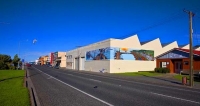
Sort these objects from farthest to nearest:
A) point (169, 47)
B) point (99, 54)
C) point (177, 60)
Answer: point (169, 47) < point (99, 54) < point (177, 60)

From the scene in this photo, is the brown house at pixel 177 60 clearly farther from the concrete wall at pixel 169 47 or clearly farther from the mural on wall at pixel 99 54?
the mural on wall at pixel 99 54

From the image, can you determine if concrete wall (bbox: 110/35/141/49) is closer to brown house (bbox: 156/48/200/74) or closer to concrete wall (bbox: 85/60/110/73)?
concrete wall (bbox: 85/60/110/73)

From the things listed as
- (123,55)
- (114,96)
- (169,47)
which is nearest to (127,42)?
(123,55)

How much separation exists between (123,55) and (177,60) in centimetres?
1184

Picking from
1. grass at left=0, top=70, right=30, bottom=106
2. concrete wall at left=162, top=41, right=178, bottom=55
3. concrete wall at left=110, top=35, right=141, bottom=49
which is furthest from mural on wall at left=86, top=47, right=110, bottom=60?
grass at left=0, top=70, right=30, bottom=106

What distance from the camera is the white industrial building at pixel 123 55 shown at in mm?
43312

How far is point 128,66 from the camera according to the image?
45.0 m

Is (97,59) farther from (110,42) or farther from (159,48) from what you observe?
(159,48)

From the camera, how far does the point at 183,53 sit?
125 ft

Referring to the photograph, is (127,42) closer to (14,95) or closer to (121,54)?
(121,54)

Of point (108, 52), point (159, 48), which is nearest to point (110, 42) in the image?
point (108, 52)

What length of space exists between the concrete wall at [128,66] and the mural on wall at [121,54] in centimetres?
94

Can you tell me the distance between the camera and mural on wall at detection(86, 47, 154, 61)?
43.3m

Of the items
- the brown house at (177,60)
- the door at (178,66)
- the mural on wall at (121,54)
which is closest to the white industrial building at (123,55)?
the mural on wall at (121,54)
